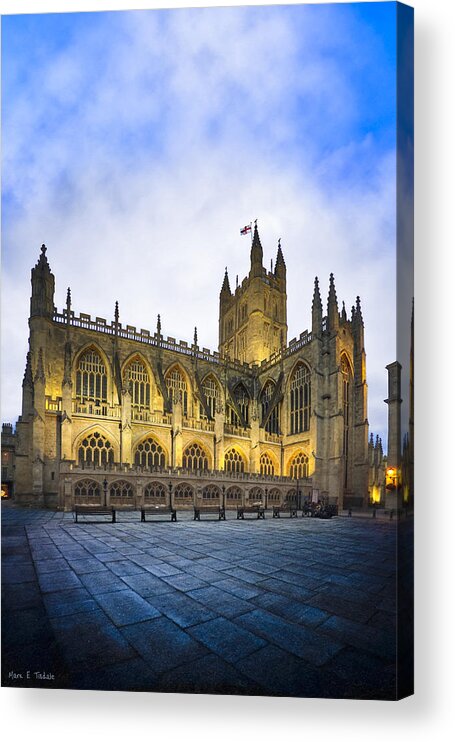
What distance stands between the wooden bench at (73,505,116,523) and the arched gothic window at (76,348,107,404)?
4.70 ft

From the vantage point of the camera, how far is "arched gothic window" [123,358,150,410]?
6.04 metres

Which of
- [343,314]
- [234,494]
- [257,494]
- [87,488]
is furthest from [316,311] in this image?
[87,488]

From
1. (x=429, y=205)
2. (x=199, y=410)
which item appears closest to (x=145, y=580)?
(x=199, y=410)

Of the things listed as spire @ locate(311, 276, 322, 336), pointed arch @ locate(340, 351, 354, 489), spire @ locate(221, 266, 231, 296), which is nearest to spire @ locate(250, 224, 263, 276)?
spire @ locate(221, 266, 231, 296)

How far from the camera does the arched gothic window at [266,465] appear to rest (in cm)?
549

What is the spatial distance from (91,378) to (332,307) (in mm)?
3517

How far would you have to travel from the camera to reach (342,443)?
4.14 m

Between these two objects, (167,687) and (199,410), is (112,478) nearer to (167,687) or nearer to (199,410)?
(199,410)

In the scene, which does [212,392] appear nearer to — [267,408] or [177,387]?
[177,387]

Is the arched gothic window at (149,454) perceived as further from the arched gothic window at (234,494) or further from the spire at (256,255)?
the spire at (256,255)

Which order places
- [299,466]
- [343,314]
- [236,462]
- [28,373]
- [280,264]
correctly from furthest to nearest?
[236,462] → [299,466] → [280,264] → [28,373] → [343,314]

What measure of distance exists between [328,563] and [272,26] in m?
5.54

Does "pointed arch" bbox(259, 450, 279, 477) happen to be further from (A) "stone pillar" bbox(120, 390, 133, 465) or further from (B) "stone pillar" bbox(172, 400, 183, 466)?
(A) "stone pillar" bbox(120, 390, 133, 465)

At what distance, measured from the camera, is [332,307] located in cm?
457
